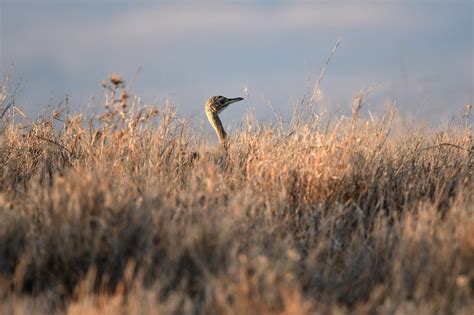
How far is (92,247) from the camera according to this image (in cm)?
427

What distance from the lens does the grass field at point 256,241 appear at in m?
3.86

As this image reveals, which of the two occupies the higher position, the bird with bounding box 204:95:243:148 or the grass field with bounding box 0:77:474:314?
the bird with bounding box 204:95:243:148

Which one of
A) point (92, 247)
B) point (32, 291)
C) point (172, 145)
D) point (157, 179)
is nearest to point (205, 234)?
point (92, 247)

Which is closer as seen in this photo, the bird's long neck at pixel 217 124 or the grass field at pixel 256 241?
the grass field at pixel 256 241

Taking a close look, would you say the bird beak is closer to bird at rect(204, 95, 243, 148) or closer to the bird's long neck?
bird at rect(204, 95, 243, 148)

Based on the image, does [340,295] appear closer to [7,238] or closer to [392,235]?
[392,235]

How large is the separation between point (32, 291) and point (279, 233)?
1.77 m

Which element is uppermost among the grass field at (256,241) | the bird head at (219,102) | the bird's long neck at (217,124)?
the bird head at (219,102)

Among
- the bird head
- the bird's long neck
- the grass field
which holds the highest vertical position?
the bird head

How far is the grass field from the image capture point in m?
3.86

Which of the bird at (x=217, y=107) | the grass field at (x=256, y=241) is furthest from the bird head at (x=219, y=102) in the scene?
the grass field at (x=256, y=241)

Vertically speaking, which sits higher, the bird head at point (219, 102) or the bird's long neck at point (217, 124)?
the bird head at point (219, 102)

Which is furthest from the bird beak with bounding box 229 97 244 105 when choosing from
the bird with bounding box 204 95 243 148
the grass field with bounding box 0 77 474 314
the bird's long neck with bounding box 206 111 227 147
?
the grass field with bounding box 0 77 474 314

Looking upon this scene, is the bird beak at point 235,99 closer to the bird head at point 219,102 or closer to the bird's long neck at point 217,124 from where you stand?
the bird head at point 219,102
